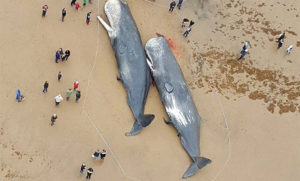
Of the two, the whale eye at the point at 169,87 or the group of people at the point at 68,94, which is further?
the whale eye at the point at 169,87

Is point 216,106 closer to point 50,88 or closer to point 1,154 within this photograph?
point 50,88

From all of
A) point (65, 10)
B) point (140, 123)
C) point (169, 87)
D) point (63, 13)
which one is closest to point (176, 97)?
point (169, 87)

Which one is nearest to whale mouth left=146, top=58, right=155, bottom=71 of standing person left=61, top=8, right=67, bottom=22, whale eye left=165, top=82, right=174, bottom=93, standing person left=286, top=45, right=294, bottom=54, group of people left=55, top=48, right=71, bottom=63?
whale eye left=165, top=82, right=174, bottom=93

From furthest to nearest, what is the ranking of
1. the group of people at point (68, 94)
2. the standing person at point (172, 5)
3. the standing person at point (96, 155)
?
the standing person at point (172, 5) < the group of people at point (68, 94) < the standing person at point (96, 155)

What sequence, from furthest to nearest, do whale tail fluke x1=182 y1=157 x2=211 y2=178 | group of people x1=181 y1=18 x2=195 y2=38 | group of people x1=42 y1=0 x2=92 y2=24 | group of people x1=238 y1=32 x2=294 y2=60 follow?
group of people x1=181 y1=18 x2=195 y2=38, group of people x1=238 y1=32 x2=294 y2=60, group of people x1=42 y1=0 x2=92 y2=24, whale tail fluke x1=182 y1=157 x2=211 y2=178

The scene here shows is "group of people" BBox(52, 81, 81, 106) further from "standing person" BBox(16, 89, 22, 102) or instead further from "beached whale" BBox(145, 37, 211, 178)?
"beached whale" BBox(145, 37, 211, 178)

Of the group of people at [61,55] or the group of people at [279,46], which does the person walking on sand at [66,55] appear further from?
the group of people at [279,46]

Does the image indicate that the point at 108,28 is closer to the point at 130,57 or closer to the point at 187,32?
the point at 130,57

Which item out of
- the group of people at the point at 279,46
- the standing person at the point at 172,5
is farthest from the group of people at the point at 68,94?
the group of people at the point at 279,46
